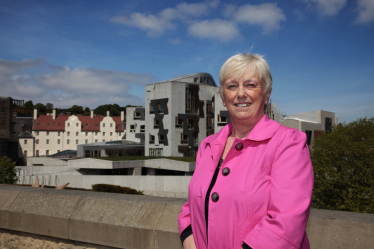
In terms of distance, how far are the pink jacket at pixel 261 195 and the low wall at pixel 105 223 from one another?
948 mm

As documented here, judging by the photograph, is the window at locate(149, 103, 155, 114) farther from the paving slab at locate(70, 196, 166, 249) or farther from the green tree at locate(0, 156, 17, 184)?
the paving slab at locate(70, 196, 166, 249)

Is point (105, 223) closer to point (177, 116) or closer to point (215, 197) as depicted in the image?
point (215, 197)

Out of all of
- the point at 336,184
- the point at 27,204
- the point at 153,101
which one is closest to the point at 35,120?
the point at 153,101

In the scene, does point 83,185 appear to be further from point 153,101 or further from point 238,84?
point 238,84

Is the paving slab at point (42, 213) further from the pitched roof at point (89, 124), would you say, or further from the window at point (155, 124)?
the pitched roof at point (89, 124)

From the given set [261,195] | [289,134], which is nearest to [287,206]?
[261,195]

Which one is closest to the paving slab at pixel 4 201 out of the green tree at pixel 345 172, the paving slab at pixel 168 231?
the paving slab at pixel 168 231

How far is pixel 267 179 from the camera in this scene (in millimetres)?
1895

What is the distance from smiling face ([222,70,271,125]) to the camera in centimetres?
219

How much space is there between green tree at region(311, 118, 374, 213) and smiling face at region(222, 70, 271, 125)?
27106mm

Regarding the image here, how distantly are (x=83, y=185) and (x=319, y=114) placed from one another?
45.7 metres

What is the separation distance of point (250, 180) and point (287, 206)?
0.27m

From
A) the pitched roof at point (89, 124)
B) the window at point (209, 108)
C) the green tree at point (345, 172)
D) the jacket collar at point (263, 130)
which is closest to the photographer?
the jacket collar at point (263, 130)

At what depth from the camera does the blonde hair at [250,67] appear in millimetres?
2162
